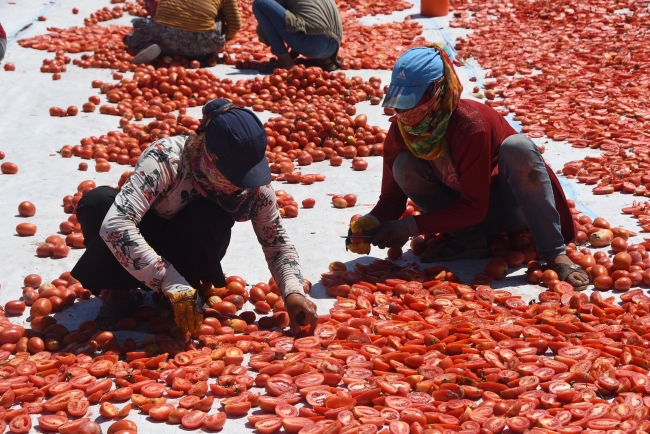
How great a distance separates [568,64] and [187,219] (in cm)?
535

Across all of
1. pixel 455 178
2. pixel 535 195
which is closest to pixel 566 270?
pixel 535 195

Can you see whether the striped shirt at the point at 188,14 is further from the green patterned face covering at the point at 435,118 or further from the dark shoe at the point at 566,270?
the dark shoe at the point at 566,270

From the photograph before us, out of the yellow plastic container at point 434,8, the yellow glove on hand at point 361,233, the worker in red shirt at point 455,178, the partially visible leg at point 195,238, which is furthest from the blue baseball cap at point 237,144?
the yellow plastic container at point 434,8

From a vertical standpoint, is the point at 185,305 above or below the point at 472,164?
below

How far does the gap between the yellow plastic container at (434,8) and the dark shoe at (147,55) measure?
3.88 m

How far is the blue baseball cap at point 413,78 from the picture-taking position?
3.34 m

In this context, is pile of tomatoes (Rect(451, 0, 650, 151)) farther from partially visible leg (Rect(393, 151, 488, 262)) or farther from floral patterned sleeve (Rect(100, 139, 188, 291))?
floral patterned sleeve (Rect(100, 139, 188, 291))

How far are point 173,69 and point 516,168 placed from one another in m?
4.11

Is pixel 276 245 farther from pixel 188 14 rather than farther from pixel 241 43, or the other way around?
pixel 241 43

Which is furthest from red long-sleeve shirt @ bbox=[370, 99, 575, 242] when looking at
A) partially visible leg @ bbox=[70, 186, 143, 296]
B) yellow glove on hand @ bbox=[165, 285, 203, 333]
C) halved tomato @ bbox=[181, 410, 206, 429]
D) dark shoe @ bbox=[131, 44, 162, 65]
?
dark shoe @ bbox=[131, 44, 162, 65]

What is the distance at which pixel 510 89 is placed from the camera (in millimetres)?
6719

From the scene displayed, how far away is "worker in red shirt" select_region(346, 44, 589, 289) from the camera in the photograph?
3.40 m

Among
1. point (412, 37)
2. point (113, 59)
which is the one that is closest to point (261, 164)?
point (113, 59)

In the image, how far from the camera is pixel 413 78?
3.34 m
